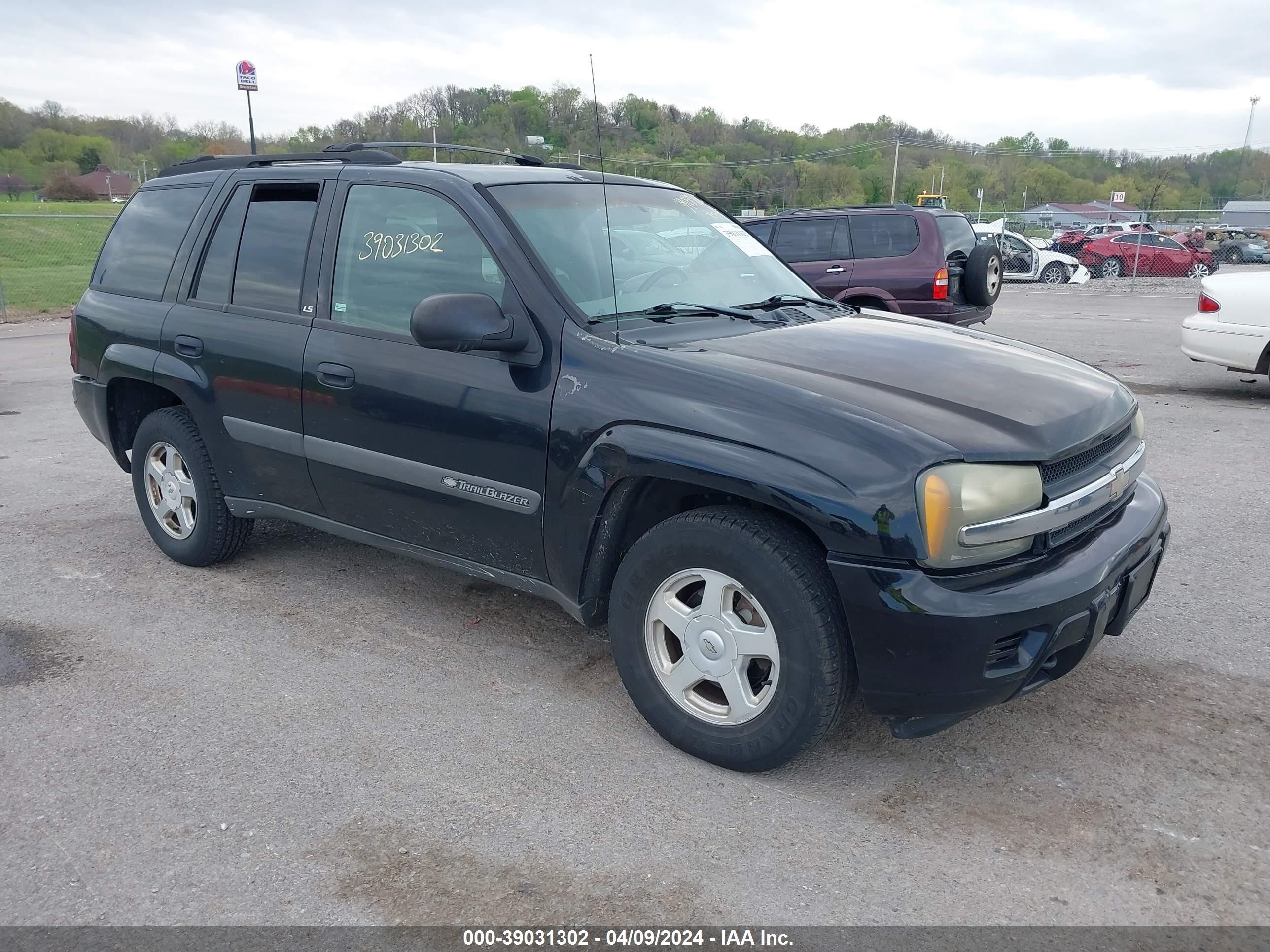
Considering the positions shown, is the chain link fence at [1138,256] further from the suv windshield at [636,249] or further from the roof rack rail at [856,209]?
the suv windshield at [636,249]

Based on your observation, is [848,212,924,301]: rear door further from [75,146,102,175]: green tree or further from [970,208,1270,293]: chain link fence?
[75,146,102,175]: green tree

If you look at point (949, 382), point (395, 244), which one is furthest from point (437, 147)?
point (949, 382)

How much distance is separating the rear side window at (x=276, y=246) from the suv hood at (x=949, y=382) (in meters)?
1.81

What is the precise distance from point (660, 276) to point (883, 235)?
7.93 meters

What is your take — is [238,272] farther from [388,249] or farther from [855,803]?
[855,803]

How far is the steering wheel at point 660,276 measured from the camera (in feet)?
12.4

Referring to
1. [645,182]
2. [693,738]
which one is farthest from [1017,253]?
[693,738]

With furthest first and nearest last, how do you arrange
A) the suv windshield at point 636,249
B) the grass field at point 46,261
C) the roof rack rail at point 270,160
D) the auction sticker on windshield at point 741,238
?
the grass field at point 46,261
the auction sticker on windshield at point 741,238
the roof rack rail at point 270,160
the suv windshield at point 636,249

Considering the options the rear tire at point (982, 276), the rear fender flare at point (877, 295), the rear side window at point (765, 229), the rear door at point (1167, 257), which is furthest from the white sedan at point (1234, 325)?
the rear door at point (1167, 257)

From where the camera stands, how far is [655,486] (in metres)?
3.24

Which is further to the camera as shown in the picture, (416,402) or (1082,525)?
(416,402)

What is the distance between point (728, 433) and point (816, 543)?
0.40 metres

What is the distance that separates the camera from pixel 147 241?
4.90 m

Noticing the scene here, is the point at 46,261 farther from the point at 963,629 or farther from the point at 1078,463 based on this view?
the point at 963,629
